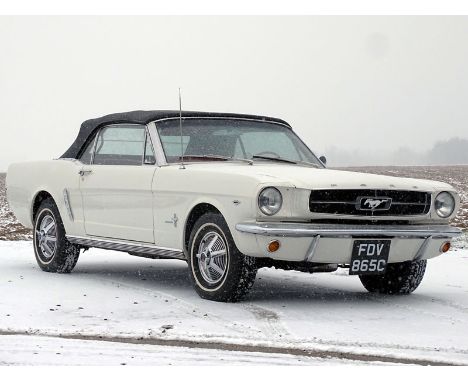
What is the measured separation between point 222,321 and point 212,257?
104 centimetres

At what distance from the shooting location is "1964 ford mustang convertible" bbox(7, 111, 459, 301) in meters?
7.25

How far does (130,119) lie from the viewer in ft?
30.0

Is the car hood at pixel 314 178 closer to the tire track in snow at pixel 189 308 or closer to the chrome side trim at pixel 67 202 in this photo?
the tire track in snow at pixel 189 308

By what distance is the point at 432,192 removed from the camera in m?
7.98

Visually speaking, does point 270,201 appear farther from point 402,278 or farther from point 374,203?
point 402,278

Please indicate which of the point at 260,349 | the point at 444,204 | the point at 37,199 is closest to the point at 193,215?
the point at 444,204

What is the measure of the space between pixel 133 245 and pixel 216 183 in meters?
1.43

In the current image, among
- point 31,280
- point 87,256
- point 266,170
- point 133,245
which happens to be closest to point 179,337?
point 266,170

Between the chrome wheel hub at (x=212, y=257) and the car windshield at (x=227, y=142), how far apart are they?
3.26 ft

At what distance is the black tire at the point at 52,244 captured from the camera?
9.82 meters

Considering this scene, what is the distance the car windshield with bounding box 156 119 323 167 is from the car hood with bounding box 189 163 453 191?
0.27m

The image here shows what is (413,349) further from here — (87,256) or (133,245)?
(87,256)

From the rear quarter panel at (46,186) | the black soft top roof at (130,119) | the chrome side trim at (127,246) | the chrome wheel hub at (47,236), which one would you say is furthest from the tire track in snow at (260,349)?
the chrome wheel hub at (47,236)

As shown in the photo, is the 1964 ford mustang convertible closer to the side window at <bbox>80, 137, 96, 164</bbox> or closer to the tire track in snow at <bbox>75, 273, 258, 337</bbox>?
the side window at <bbox>80, 137, 96, 164</bbox>
